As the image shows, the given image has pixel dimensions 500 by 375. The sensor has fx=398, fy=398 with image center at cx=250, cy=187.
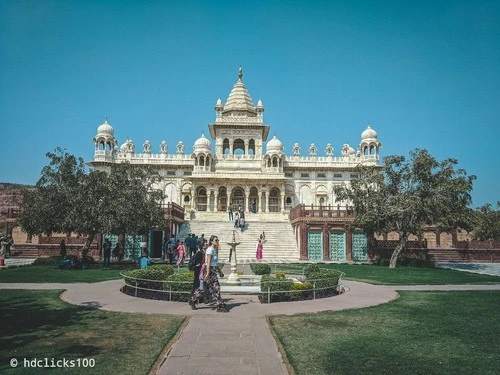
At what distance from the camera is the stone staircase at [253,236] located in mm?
30986

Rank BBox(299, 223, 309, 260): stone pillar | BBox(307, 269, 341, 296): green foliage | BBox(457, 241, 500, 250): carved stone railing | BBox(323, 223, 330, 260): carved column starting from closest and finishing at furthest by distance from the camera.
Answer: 1. BBox(307, 269, 341, 296): green foliage
2. BBox(299, 223, 309, 260): stone pillar
3. BBox(323, 223, 330, 260): carved column
4. BBox(457, 241, 500, 250): carved stone railing

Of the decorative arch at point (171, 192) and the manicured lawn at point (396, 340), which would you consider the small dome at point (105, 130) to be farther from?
the manicured lawn at point (396, 340)

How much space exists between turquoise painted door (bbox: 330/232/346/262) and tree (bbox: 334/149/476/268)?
4.40 metres

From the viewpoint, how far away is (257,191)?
50344 mm

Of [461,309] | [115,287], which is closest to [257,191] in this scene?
[115,287]

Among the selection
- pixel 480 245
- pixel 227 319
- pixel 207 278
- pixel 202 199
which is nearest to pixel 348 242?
pixel 480 245

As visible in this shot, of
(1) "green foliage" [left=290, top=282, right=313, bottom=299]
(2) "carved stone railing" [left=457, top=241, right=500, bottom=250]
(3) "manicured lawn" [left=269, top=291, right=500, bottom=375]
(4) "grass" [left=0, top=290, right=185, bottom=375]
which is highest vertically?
(2) "carved stone railing" [left=457, top=241, right=500, bottom=250]

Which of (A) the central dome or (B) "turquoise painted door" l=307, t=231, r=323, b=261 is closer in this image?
(B) "turquoise painted door" l=307, t=231, r=323, b=261

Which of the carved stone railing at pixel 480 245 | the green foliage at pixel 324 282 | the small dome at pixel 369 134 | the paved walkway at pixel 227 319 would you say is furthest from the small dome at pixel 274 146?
the green foliage at pixel 324 282

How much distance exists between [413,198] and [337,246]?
818 cm

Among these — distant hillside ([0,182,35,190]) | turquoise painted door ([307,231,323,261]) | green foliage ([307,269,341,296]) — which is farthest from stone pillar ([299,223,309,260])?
distant hillside ([0,182,35,190])

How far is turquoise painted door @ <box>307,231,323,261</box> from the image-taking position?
3112 centimetres

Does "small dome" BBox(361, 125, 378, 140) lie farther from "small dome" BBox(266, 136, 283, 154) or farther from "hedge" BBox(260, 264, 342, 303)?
"hedge" BBox(260, 264, 342, 303)

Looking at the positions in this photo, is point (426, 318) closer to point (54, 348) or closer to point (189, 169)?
point (54, 348)
